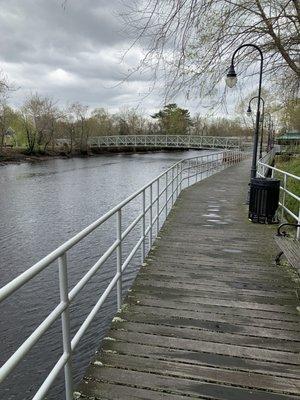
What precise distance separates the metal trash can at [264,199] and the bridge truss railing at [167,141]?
166 feet

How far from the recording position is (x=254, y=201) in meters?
8.02

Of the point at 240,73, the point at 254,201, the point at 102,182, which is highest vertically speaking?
the point at 240,73

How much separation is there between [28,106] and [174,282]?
51.4 metres

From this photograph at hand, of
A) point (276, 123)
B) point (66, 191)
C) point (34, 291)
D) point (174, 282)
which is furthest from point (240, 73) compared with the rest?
point (276, 123)

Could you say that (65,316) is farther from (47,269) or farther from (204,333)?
(47,269)

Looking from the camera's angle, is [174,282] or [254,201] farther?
[254,201]

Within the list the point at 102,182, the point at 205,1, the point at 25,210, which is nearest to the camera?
the point at 205,1

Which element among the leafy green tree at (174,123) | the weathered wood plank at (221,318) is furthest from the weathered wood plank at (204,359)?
the leafy green tree at (174,123)

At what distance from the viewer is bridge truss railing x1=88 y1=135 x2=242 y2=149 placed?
6088 centimetres

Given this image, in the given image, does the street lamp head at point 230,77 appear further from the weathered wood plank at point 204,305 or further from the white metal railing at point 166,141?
the white metal railing at point 166,141

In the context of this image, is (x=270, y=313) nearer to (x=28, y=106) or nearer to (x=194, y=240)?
(x=194, y=240)

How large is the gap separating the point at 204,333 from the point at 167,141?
6858cm

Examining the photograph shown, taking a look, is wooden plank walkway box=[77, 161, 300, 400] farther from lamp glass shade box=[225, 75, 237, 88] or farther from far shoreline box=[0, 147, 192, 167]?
far shoreline box=[0, 147, 192, 167]

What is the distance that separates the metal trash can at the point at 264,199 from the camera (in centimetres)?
752
